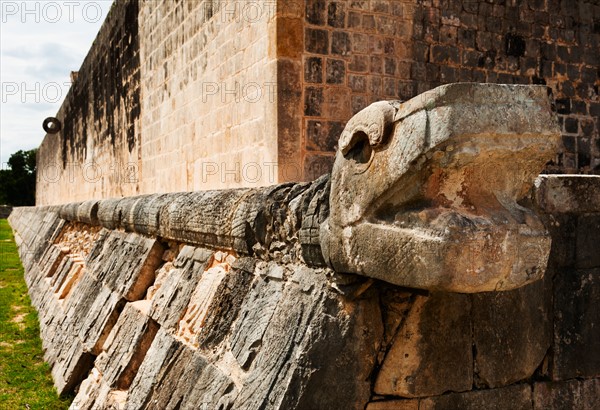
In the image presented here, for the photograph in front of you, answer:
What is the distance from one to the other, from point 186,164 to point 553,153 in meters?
6.53

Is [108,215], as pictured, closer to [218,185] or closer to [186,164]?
[218,185]

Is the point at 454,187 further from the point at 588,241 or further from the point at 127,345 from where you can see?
the point at 127,345

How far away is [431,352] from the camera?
2.30 m

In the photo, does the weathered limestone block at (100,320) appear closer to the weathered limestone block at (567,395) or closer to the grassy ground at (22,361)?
the grassy ground at (22,361)

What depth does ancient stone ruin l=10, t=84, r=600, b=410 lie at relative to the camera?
187 centimetres

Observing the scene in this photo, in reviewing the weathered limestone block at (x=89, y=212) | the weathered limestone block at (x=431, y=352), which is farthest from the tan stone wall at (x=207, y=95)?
the weathered limestone block at (x=431, y=352)

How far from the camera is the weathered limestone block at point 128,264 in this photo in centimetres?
444

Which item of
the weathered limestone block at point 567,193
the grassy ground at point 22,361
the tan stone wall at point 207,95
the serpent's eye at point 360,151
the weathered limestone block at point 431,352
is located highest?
the tan stone wall at point 207,95

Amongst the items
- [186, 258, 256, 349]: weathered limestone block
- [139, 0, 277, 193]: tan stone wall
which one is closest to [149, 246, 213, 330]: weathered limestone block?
[186, 258, 256, 349]: weathered limestone block

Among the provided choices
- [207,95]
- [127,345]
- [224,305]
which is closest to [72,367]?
[127,345]

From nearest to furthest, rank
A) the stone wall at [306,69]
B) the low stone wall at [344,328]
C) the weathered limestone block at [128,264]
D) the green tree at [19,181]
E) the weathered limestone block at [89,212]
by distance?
1. the low stone wall at [344,328]
2. the weathered limestone block at [128,264]
3. the stone wall at [306,69]
4. the weathered limestone block at [89,212]
5. the green tree at [19,181]

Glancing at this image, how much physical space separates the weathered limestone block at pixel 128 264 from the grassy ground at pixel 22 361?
0.91 m

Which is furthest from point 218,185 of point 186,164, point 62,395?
point 62,395

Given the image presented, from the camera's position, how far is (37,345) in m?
6.38
